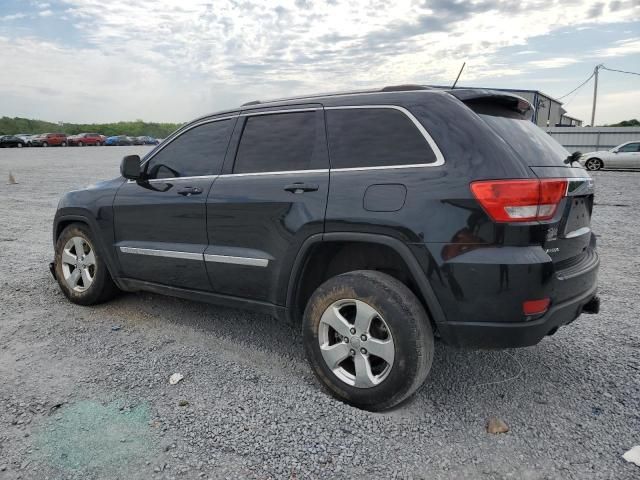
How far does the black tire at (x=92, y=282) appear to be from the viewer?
15.1 feet

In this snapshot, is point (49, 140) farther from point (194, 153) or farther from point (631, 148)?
point (194, 153)

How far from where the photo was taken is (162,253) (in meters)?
4.05

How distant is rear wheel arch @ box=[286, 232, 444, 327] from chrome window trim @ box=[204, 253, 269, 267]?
26 centimetres

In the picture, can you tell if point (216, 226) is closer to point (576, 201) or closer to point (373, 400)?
point (373, 400)

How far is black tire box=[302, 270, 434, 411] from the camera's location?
9.09 ft

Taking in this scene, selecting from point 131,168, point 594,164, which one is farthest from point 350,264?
point 594,164

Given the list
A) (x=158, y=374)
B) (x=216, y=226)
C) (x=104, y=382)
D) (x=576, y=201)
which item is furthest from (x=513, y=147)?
(x=104, y=382)

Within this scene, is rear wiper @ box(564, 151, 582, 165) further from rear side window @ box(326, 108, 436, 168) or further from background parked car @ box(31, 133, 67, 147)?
background parked car @ box(31, 133, 67, 147)

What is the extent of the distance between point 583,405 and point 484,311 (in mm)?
997

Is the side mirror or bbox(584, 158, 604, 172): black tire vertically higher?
the side mirror

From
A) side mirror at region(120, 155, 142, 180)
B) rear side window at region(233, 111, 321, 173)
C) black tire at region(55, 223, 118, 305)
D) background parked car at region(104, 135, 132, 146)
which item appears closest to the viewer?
rear side window at region(233, 111, 321, 173)

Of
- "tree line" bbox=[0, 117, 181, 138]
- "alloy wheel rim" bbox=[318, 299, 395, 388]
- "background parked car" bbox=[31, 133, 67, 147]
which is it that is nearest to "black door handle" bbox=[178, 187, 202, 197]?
"alloy wheel rim" bbox=[318, 299, 395, 388]

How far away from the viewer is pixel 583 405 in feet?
9.95

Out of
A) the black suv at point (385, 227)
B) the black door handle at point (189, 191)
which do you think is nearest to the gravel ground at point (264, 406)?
the black suv at point (385, 227)
